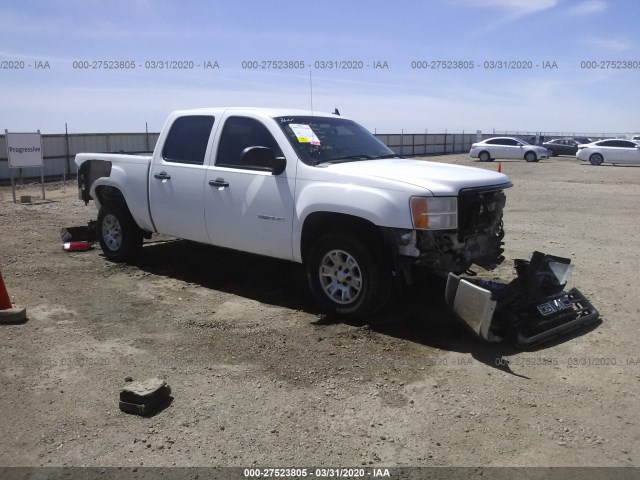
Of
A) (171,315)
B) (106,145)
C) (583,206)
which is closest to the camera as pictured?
(171,315)

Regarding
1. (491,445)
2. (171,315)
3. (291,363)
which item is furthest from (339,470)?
(171,315)

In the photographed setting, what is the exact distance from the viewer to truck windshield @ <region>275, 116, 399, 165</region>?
5.98 metres

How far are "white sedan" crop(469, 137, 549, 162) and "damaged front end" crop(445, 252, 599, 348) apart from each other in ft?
107

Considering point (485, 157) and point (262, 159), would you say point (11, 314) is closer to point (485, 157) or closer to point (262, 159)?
point (262, 159)

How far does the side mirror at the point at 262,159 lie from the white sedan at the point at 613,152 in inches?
1248

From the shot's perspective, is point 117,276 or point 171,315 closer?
point 171,315

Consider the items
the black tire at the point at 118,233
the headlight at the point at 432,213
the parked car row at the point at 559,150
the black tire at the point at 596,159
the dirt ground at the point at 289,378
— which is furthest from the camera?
the black tire at the point at 596,159

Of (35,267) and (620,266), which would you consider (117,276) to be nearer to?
(35,267)

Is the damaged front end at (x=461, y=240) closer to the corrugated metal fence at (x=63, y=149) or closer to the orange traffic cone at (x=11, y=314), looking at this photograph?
the orange traffic cone at (x=11, y=314)

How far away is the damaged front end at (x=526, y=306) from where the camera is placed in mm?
4820

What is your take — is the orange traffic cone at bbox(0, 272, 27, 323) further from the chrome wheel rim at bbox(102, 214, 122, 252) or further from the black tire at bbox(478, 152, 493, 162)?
the black tire at bbox(478, 152, 493, 162)

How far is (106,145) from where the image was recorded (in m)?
24.1

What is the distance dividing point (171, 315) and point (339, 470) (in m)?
3.12

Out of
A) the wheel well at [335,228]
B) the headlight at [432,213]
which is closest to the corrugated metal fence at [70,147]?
the wheel well at [335,228]
